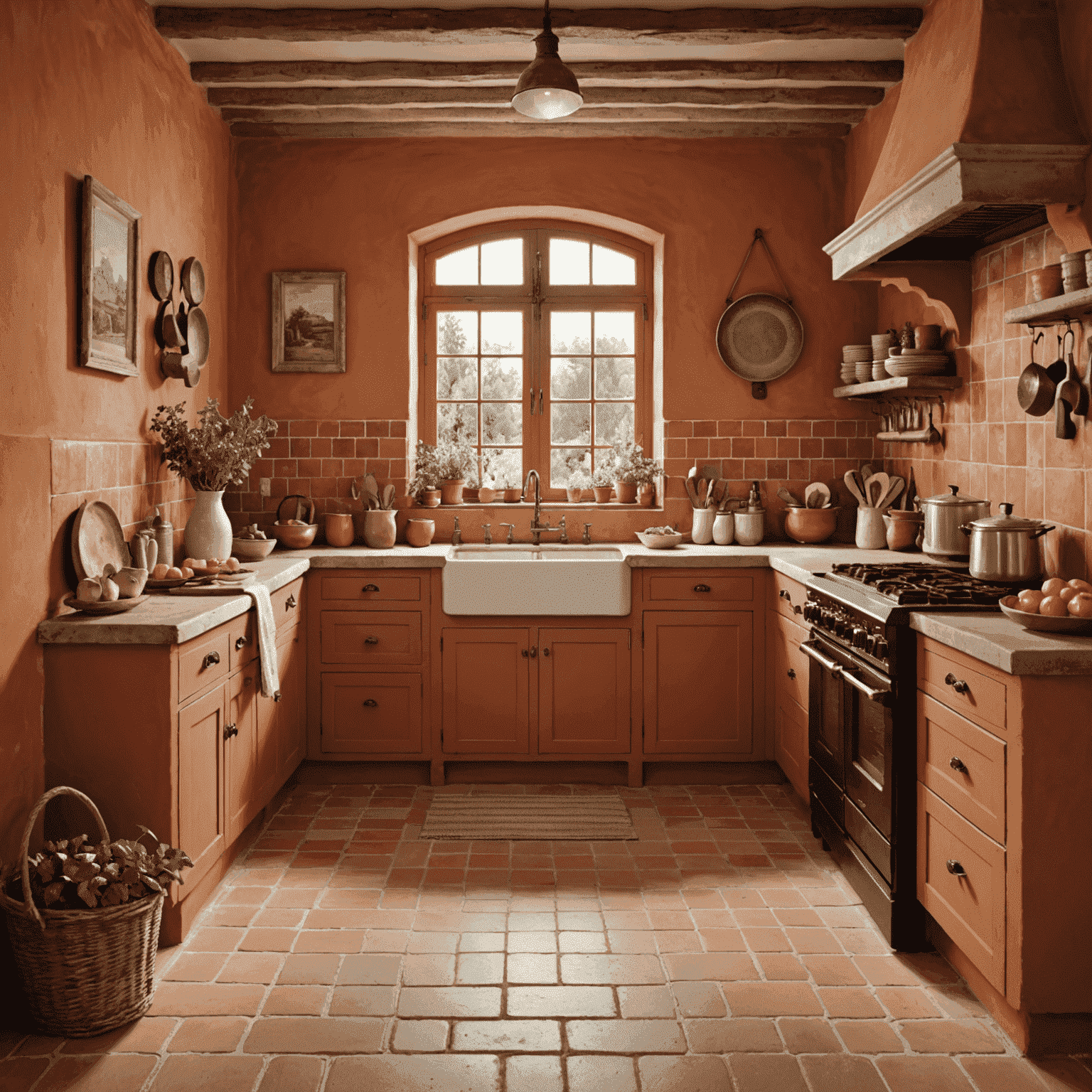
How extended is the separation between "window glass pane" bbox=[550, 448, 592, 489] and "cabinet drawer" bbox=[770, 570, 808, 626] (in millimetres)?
1393

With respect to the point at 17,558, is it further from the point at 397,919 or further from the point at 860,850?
the point at 860,850

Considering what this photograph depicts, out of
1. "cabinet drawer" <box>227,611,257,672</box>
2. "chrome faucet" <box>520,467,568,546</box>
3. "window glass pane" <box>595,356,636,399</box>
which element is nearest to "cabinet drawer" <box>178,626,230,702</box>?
"cabinet drawer" <box>227,611,257,672</box>

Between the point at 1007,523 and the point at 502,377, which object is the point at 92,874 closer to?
the point at 1007,523

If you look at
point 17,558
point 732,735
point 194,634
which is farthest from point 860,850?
point 17,558

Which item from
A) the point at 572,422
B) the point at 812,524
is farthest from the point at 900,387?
the point at 572,422

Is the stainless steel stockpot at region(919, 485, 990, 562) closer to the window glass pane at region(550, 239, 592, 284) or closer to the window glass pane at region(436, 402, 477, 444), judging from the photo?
the window glass pane at region(550, 239, 592, 284)

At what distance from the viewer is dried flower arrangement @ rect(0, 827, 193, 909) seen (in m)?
2.40

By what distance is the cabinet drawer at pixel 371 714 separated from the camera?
4418 mm

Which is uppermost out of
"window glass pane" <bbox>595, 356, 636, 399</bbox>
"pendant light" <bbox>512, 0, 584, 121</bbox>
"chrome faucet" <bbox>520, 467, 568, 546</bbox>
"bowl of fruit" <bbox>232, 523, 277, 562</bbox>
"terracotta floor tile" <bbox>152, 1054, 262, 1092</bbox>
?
"pendant light" <bbox>512, 0, 584, 121</bbox>

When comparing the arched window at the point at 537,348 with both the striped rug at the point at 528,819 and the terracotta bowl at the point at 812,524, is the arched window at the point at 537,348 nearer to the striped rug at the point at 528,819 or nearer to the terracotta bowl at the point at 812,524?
the terracotta bowl at the point at 812,524

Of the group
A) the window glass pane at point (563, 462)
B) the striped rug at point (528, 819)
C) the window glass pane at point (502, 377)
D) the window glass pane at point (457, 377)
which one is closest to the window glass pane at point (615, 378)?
the window glass pane at point (563, 462)

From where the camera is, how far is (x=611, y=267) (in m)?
5.33

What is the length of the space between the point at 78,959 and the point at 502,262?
13.1 ft

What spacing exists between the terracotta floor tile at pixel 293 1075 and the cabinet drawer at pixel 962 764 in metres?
1.72
